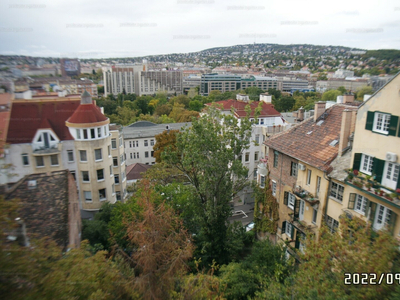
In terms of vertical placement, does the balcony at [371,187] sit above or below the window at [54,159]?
above

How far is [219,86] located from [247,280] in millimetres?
155438

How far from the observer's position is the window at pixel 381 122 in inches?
567

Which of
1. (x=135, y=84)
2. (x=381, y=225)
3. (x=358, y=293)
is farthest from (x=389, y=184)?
(x=135, y=84)

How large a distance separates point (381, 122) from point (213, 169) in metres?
10.4

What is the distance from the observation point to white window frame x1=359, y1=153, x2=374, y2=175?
15.2 m

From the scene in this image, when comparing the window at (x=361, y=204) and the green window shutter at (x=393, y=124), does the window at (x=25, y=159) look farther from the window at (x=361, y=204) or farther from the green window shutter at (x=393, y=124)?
the green window shutter at (x=393, y=124)

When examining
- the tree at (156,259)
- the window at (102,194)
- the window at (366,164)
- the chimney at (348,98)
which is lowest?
the window at (102,194)

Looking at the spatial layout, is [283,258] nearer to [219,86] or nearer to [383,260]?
[383,260]

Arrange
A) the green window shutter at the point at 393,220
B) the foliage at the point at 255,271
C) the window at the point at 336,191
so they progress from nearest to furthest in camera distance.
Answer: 1. the green window shutter at the point at 393,220
2. the foliage at the point at 255,271
3. the window at the point at 336,191

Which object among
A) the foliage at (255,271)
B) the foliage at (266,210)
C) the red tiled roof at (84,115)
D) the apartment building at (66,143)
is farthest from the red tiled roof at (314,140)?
the red tiled roof at (84,115)

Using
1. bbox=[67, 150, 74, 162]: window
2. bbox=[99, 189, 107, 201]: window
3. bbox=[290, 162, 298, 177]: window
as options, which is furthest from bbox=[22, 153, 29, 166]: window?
bbox=[290, 162, 298, 177]: window

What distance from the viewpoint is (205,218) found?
2162 cm

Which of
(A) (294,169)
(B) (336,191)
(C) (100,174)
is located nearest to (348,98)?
(A) (294,169)

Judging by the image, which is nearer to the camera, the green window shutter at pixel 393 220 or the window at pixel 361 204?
the green window shutter at pixel 393 220
